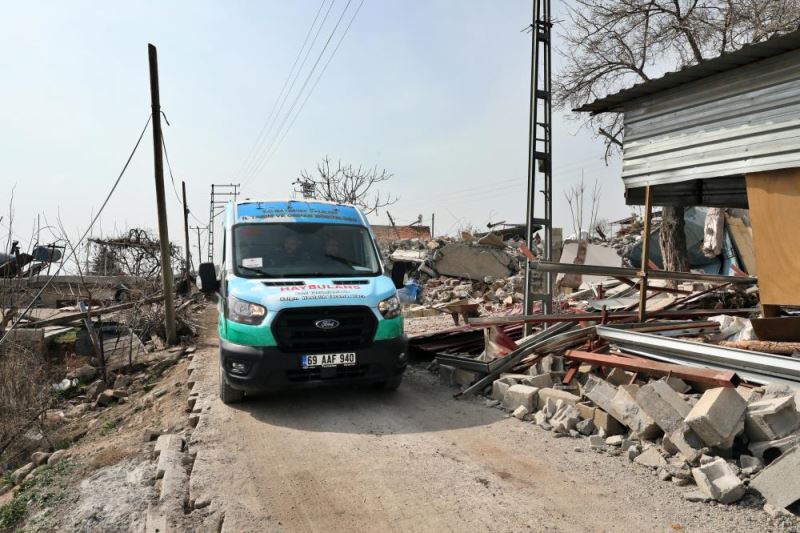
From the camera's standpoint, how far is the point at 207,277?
6.71 metres

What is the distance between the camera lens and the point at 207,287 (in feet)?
21.9

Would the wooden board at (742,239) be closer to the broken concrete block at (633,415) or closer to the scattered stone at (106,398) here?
the broken concrete block at (633,415)

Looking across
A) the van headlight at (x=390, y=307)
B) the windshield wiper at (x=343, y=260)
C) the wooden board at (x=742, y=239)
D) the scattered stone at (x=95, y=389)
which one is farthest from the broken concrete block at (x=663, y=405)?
the wooden board at (x=742, y=239)

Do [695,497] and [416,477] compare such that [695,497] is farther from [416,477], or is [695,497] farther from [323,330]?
[323,330]

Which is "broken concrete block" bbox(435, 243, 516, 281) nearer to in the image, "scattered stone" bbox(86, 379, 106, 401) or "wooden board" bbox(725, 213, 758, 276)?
"wooden board" bbox(725, 213, 758, 276)

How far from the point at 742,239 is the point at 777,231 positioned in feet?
38.2

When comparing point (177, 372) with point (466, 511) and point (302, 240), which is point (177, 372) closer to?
point (302, 240)

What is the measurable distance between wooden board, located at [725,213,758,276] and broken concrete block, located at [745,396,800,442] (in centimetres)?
1351

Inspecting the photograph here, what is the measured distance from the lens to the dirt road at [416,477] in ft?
11.7

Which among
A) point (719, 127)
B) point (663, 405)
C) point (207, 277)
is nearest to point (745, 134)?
point (719, 127)

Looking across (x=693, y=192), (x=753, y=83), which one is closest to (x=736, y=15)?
(x=693, y=192)

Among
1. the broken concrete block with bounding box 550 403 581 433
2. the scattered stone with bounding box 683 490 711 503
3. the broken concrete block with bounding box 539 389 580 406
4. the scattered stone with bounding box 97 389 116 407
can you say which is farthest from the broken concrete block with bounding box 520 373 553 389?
the scattered stone with bounding box 97 389 116 407

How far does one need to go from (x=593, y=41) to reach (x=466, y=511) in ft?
60.2

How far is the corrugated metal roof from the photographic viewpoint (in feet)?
18.0
